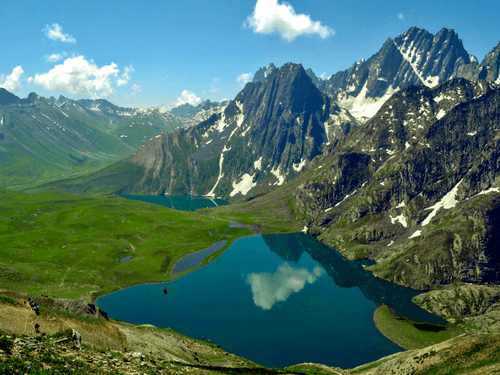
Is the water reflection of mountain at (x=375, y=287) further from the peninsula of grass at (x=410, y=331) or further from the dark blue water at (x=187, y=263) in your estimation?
the dark blue water at (x=187, y=263)

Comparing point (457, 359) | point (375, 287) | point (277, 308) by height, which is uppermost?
point (457, 359)

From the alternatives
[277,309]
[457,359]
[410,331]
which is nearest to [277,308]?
[277,309]

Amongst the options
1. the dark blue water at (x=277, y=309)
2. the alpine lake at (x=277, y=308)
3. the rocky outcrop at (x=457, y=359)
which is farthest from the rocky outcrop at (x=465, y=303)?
the rocky outcrop at (x=457, y=359)

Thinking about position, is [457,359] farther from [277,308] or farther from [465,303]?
[465,303]

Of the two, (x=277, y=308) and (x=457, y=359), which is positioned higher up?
(x=457, y=359)

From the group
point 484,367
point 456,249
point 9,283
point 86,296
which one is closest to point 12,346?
point 484,367

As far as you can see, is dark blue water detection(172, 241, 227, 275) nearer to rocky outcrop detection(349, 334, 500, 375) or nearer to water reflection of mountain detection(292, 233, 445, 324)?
water reflection of mountain detection(292, 233, 445, 324)
